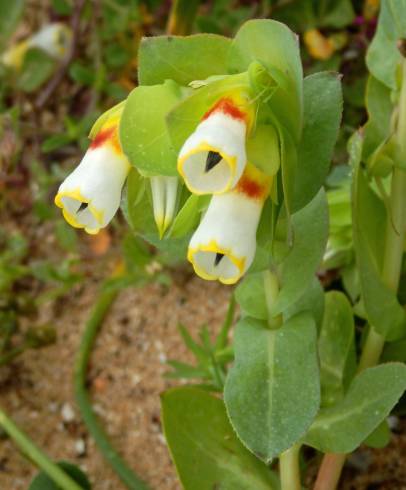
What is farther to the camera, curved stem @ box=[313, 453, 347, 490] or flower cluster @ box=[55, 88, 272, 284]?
curved stem @ box=[313, 453, 347, 490]

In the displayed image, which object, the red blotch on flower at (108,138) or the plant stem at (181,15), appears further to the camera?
the plant stem at (181,15)

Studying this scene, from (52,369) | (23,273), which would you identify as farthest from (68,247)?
(52,369)

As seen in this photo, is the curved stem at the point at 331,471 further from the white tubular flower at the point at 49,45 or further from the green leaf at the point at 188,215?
the white tubular flower at the point at 49,45

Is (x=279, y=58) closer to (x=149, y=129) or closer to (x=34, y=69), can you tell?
(x=149, y=129)

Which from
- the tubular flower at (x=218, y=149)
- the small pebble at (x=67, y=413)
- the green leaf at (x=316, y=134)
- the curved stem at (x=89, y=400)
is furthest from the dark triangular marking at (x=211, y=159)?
the small pebble at (x=67, y=413)

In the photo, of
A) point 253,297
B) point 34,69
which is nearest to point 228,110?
point 253,297

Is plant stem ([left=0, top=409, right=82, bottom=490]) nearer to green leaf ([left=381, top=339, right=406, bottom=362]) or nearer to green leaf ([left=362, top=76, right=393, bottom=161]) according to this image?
green leaf ([left=381, top=339, right=406, bottom=362])

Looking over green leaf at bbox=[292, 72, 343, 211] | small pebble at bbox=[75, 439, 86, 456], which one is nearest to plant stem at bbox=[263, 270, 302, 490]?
green leaf at bbox=[292, 72, 343, 211]
